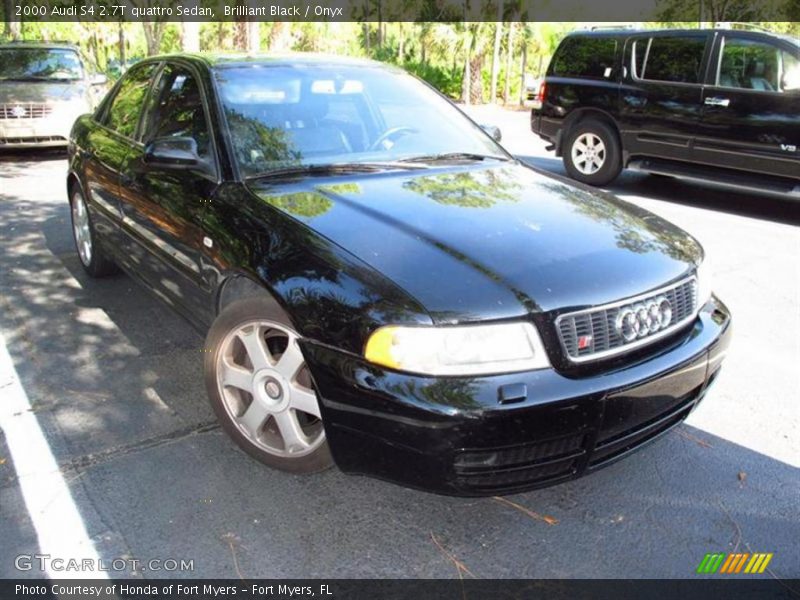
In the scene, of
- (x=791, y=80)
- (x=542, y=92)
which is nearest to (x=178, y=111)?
(x=791, y=80)

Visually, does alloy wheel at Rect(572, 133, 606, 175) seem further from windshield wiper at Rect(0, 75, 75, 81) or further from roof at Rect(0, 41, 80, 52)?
roof at Rect(0, 41, 80, 52)

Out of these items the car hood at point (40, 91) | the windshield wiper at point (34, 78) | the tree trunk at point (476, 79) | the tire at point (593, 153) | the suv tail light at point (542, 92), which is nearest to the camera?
the tire at point (593, 153)

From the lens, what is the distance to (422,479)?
2.37 metres

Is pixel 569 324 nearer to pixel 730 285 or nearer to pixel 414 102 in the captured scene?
pixel 414 102

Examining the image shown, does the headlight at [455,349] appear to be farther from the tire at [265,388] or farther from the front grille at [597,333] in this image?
the tire at [265,388]

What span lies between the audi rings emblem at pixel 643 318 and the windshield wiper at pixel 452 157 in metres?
1.45

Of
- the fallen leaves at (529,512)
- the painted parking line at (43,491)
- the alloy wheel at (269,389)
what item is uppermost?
the alloy wheel at (269,389)

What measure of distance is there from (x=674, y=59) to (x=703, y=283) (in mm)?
6197

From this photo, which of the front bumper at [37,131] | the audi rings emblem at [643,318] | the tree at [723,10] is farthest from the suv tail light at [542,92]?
the tree at [723,10]

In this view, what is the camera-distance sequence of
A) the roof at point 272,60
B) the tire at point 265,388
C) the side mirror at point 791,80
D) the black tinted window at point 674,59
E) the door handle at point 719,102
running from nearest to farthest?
the tire at point 265,388 < the roof at point 272,60 < the side mirror at point 791,80 < the door handle at point 719,102 < the black tinted window at point 674,59

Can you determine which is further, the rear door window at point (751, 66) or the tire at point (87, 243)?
the rear door window at point (751, 66)

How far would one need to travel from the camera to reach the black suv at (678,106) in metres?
7.43

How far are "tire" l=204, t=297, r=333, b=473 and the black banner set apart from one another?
0.51 m

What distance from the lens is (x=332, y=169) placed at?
335 cm
